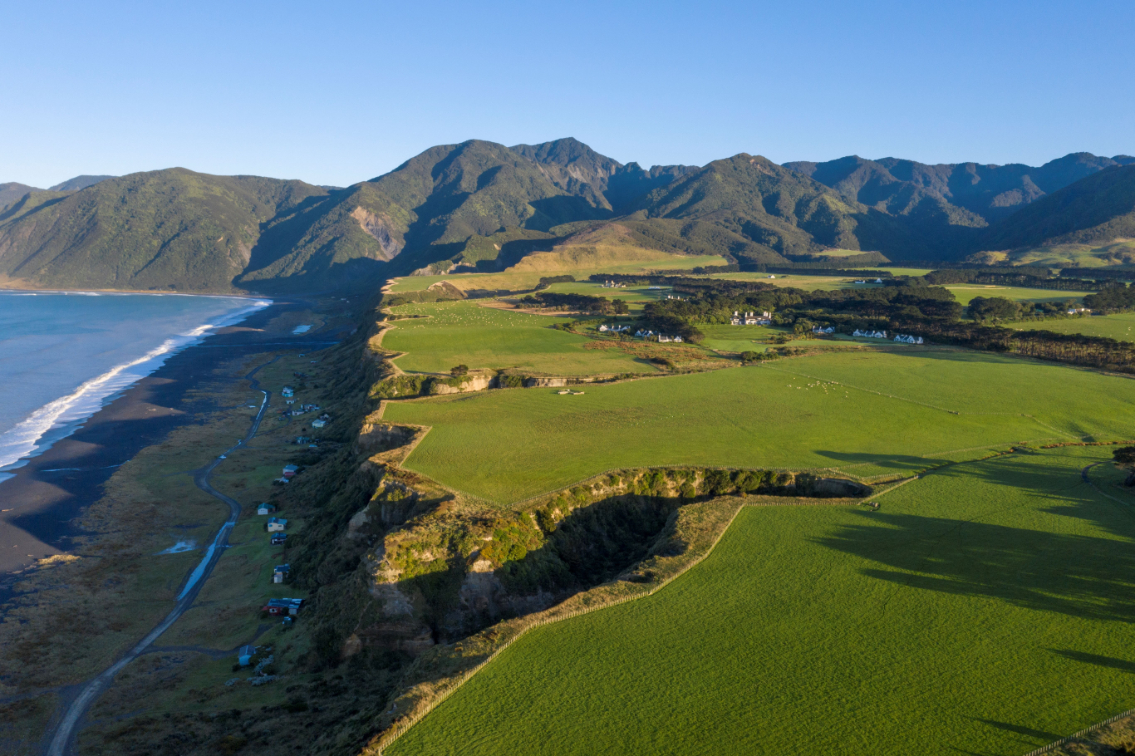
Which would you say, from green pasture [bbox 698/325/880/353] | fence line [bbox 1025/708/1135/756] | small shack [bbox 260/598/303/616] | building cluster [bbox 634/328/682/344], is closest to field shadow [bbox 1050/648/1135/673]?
fence line [bbox 1025/708/1135/756]

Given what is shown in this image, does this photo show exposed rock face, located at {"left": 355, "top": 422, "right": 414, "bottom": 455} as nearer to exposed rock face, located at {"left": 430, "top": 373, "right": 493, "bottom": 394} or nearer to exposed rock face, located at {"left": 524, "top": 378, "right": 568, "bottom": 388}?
exposed rock face, located at {"left": 430, "top": 373, "right": 493, "bottom": 394}

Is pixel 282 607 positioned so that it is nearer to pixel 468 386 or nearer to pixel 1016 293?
pixel 468 386

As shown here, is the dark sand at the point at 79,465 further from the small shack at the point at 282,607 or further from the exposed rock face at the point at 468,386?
the exposed rock face at the point at 468,386

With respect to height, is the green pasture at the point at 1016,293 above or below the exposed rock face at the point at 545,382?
above

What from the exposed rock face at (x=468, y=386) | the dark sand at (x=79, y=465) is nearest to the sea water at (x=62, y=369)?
the dark sand at (x=79, y=465)

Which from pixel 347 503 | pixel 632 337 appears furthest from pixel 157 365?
pixel 347 503

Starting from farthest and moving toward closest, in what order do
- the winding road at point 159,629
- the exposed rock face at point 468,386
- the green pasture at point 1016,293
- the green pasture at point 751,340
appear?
the green pasture at point 1016,293 < the green pasture at point 751,340 < the exposed rock face at point 468,386 < the winding road at point 159,629

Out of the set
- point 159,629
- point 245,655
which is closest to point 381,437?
point 159,629
